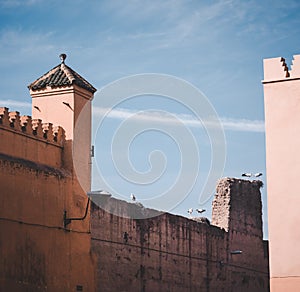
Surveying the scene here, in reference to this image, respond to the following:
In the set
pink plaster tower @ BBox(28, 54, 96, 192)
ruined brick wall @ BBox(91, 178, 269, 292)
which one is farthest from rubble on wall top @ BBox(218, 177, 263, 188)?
pink plaster tower @ BBox(28, 54, 96, 192)

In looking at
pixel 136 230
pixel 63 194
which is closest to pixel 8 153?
pixel 63 194

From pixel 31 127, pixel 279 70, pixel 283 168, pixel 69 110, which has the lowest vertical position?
pixel 283 168

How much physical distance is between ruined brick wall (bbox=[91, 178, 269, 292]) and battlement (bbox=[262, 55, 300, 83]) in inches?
197

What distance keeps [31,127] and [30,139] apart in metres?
0.23

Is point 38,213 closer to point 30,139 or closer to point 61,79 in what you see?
point 30,139

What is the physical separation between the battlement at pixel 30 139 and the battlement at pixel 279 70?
400 centimetres

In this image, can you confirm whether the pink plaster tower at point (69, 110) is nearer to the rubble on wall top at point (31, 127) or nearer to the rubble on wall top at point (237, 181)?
the rubble on wall top at point (31, 127)

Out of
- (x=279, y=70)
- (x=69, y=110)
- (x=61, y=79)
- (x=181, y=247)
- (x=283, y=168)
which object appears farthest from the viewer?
(x=181, y=247)

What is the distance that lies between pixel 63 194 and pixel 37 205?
0.87 meters

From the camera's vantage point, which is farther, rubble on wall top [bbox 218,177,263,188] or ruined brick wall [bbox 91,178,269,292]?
rubble on wall top [bbox 218,177,263,188]

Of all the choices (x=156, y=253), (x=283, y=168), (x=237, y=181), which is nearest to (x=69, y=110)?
(x=283, y=168)

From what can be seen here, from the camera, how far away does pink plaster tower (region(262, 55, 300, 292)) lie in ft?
52.8

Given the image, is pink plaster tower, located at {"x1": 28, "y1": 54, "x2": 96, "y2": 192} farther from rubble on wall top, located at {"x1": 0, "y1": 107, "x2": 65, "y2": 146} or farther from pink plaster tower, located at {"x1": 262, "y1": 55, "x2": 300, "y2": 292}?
pink plaster tower, located at {"x1": 262, "y1": 55, "x2": 300, "y2": 292}

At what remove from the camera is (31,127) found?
55.9 ft
